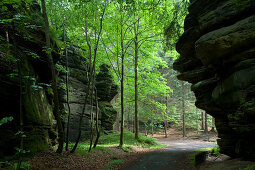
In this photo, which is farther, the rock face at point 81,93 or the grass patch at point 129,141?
the rock face at point 81,93

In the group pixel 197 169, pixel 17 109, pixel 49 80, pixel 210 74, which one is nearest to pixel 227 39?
pixel 210 74

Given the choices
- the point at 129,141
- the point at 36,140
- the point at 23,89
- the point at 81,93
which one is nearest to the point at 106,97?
the point at 81,93

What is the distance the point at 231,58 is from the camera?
255 inches

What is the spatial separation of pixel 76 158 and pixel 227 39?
33.1 ft

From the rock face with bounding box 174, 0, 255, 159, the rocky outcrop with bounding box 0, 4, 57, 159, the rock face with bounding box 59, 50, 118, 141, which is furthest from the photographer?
the rock face with bounding box 59, 50, 118, 141

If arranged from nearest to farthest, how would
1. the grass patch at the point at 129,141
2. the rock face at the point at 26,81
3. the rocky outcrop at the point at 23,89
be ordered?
the rock face at the point at 26,81 < the rocky outcrop at the point at 23,89 < the grass patch at the point at 129,141

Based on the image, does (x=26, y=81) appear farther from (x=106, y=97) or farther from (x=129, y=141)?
(x=106, y=97)

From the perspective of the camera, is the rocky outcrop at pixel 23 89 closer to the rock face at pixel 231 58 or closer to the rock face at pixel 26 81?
the rock face at pixel 26 81

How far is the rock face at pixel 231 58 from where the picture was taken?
574cm

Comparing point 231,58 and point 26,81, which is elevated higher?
point 231,58

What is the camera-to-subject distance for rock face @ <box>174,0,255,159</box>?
574cm

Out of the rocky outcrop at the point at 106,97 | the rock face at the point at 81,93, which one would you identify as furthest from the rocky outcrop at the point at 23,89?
the rocky outcrop at the point at 106,97

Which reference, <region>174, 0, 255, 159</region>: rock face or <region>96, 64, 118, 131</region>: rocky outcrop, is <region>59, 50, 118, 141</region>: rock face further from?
<region>174, 0, 255, 159</region>: rock face

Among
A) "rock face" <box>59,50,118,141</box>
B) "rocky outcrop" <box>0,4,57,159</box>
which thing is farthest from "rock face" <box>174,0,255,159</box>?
"rock face" <box>59,50,118,141</box>
